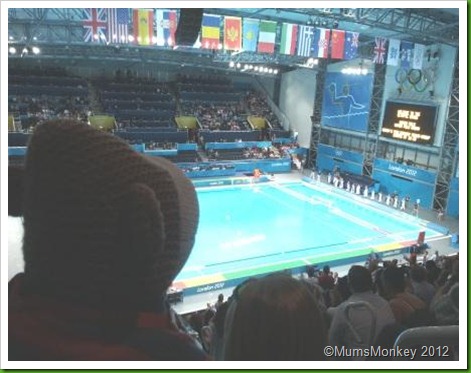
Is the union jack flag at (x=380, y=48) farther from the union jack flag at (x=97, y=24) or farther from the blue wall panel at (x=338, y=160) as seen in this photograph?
the union jack flag at (x=97, y=24)

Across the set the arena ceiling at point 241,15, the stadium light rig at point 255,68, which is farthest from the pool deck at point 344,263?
the stadium light rig at point 255,68

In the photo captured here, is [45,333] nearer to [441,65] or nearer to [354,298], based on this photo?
[354,298]

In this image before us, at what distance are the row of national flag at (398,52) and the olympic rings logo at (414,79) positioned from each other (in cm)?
136

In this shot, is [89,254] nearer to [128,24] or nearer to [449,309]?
[449,309]

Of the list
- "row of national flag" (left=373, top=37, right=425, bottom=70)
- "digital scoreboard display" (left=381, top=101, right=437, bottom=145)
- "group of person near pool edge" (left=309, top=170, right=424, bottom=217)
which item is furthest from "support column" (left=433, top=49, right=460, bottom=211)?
"row of national flag" (left=373, top=37, right=425, bottom=70)

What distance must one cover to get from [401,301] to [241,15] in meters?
16.7

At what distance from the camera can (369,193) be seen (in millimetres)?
21297

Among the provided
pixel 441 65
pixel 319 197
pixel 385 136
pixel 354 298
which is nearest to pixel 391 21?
pixel 441 65

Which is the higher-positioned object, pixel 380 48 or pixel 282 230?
pixel 380 48

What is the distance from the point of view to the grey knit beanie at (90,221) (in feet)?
2.72

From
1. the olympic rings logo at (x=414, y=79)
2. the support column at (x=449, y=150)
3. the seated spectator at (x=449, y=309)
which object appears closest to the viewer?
the seated spectator at (x=449, y=309)

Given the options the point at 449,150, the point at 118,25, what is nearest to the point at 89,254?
the point at 118,25

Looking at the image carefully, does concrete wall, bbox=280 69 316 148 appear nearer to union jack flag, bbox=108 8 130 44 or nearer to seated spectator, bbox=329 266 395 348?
union jack flag, bbox=108 8 130 44

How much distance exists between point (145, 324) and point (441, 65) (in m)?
20.6
